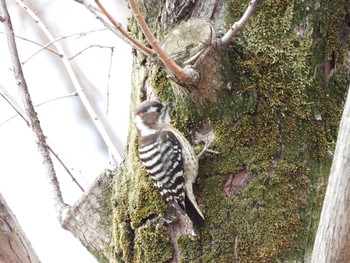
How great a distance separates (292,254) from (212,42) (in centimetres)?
90

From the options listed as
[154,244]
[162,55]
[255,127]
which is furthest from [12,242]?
[255,127]

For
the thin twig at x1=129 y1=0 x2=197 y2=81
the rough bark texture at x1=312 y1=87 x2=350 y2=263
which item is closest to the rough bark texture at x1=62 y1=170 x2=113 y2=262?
the thin twig at x1=129 y1=0 x2=197 y2=81

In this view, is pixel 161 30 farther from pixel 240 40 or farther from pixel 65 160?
pixel 65 160

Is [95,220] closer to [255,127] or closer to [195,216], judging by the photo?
[195,216]

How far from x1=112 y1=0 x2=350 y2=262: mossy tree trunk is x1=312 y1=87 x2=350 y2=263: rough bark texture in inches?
29.8

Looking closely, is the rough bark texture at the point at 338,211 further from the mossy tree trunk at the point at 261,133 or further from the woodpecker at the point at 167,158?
the woodpecker at the point at 167,158

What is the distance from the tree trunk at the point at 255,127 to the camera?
236cm

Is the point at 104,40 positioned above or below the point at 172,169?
above

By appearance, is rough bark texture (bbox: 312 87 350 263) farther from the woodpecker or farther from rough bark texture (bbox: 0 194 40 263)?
rough bark texture (bbox: 0 194 40 263)

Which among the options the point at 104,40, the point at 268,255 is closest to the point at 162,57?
the point at 268,255

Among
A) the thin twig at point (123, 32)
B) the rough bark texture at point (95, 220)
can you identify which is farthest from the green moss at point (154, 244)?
the thin twig at point (123, 32)

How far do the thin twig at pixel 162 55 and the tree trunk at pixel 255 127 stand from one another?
0.11 m

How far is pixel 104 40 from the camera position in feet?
15.5

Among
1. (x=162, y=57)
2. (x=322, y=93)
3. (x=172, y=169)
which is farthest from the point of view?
(x=172, y=169)
